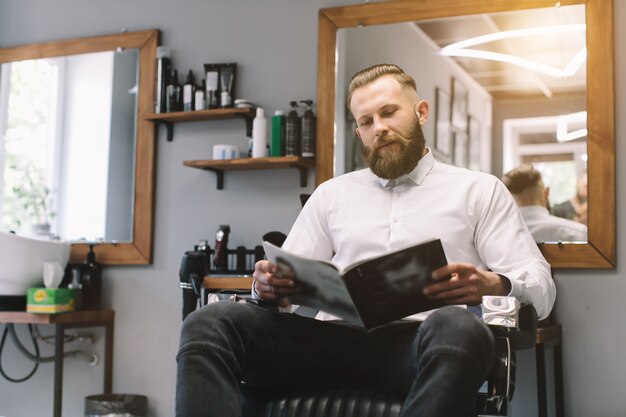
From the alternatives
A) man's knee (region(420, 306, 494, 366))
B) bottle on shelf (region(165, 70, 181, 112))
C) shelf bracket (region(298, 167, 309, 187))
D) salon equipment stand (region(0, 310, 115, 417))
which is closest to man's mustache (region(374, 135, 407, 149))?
man's knee (region(420, 306, 494, 366))

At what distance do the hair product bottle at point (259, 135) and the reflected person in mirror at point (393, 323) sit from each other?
3.33ft

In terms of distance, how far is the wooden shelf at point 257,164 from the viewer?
10.4 feet

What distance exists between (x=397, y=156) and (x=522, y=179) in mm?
1056

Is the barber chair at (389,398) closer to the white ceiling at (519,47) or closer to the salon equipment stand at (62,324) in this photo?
the white ceiling at (519,47)

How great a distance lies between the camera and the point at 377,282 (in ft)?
4.99

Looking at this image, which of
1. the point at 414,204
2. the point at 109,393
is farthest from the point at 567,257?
the point at 109,393

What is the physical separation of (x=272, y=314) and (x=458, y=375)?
0.55 m

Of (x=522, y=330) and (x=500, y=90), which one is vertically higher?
(x=500, y=90)

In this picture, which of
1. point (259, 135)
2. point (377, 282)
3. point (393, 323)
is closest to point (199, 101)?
point (259, 135)

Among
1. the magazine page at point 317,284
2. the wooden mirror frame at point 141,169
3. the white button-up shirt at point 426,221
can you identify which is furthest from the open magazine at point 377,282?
the wooden mirror frame at point 141,169

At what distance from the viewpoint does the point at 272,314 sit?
1.75 meters

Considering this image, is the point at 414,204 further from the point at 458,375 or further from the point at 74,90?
the point at 74,90

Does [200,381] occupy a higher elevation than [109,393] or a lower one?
higher

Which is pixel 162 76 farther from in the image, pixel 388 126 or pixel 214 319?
pixel 214 319
